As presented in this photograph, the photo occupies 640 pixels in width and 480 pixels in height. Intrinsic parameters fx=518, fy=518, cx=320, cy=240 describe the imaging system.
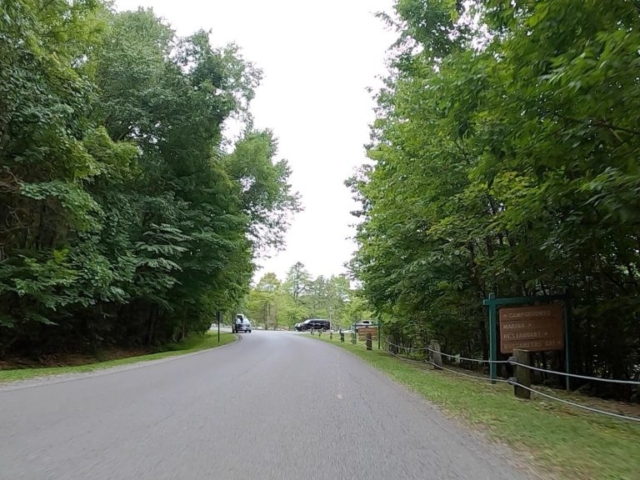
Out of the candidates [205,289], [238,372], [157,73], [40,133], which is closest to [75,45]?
[157,73]

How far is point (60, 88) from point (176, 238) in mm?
8116

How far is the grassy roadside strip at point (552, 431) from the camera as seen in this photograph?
198 inches

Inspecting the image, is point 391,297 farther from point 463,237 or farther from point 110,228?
point 110,228

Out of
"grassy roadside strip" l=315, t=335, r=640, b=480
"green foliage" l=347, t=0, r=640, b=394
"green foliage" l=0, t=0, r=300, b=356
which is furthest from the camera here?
"green foliage" l=0, t=0, r=300, b=356

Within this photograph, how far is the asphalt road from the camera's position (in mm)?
4629

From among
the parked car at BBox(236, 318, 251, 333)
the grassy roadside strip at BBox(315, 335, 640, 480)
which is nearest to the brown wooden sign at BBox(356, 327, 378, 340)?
the parked car at BBox(236, 318, 251, 333)

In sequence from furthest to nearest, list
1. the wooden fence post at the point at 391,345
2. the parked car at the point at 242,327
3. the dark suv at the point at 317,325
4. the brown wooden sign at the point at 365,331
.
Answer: the dark suv at the point at 317,325, the parked car at the point at 242,327, the brown wooden sign at the point at 365,331, the wooden fence post at the point at 391,345

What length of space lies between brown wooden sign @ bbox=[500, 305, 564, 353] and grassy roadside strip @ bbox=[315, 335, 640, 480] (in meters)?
1.85

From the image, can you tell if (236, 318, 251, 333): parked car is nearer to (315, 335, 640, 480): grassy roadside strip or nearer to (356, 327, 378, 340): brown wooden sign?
(356, 327, 378, 340): brown wooden sign

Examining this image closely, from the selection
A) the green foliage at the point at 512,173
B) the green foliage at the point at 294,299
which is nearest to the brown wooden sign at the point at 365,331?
the green foliage at the point at 512,173

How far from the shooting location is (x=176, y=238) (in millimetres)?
22938

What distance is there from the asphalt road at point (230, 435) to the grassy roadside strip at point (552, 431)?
0.41 metres

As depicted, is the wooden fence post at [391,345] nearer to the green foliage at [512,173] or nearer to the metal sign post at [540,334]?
the green foliage at [512,173]

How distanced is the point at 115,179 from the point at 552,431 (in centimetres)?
1868
